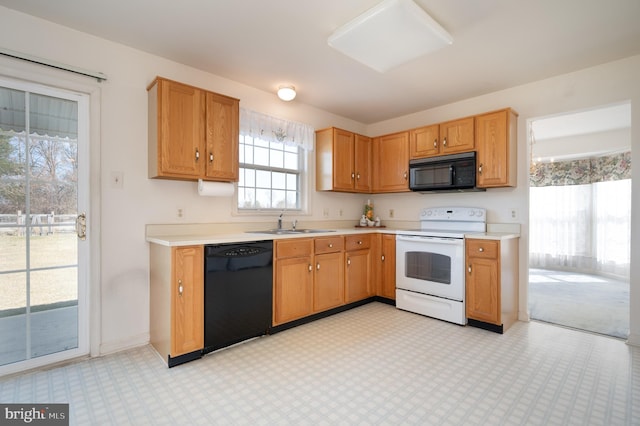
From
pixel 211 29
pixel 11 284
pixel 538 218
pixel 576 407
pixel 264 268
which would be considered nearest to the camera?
pixel 576 407

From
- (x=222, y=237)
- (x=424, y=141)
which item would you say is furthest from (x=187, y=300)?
(x=424, y=141)

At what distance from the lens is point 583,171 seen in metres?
5.80

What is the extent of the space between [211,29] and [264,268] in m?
1.98

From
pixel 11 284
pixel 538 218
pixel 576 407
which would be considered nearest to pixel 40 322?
pixel 11 284

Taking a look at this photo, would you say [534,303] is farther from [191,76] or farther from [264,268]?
[191,76]

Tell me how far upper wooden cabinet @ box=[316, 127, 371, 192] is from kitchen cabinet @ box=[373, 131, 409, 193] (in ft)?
0.65

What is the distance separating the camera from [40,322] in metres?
2.26

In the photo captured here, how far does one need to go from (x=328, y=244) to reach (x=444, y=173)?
159 centimetres

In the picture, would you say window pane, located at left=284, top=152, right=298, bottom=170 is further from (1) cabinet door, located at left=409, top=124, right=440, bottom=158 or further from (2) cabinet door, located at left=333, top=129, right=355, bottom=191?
(1) cabinet door, located at left=409, top=124, right=440, bottom=158

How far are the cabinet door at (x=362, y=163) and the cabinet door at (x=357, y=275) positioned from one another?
37.5 inches

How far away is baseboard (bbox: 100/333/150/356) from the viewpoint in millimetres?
2455

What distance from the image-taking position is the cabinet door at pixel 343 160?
391cm

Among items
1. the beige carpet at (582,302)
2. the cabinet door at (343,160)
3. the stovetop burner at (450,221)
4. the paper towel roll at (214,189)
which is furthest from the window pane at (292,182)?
Result: the beige carpet at (582,302)

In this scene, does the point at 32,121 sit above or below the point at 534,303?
above
